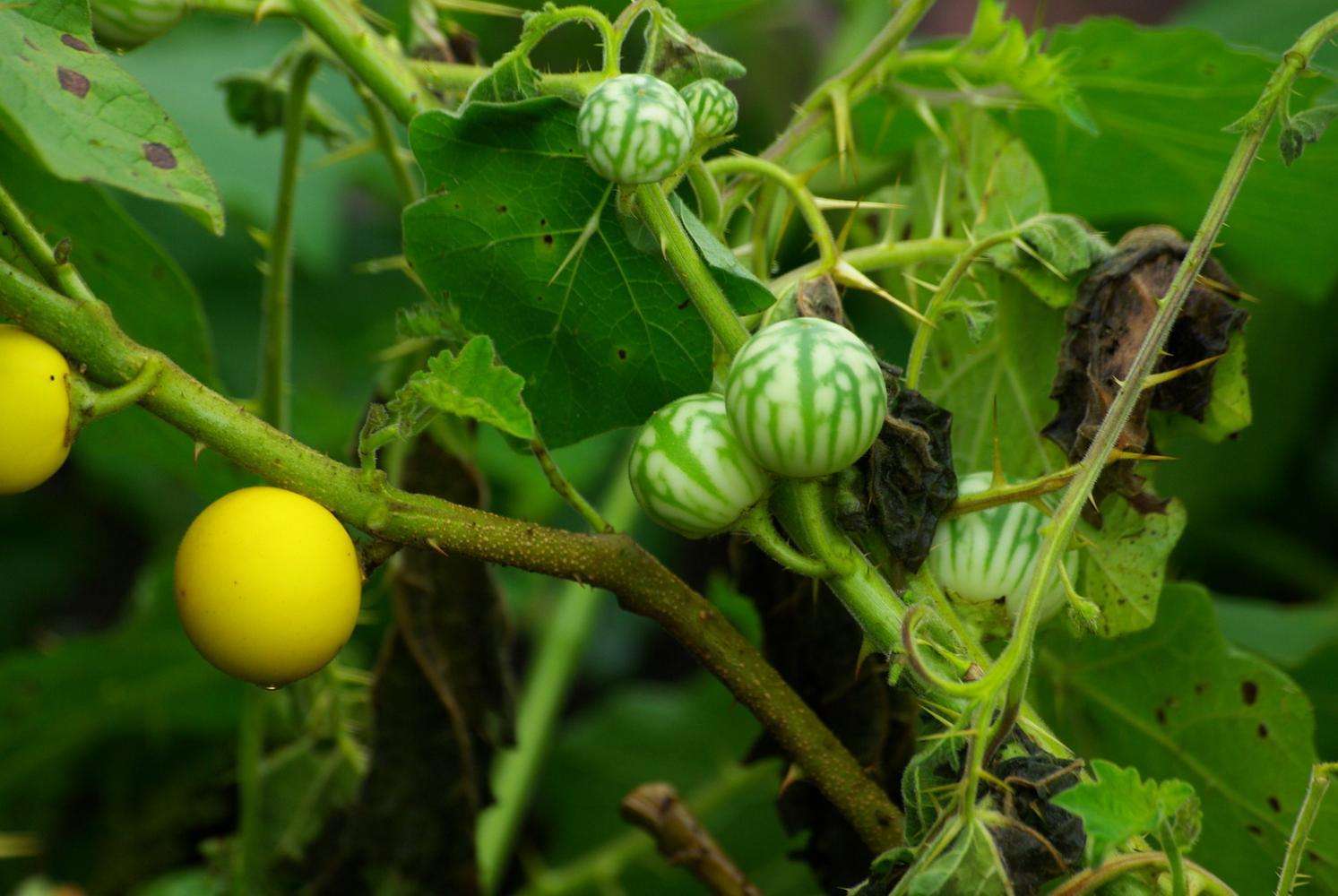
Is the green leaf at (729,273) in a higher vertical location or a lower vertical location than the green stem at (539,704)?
higher

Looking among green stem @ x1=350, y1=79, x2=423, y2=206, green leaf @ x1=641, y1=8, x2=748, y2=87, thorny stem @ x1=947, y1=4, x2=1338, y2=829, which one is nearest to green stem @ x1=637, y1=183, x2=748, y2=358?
green leaf @ x1=641, y1=8, x2=748, y2=87

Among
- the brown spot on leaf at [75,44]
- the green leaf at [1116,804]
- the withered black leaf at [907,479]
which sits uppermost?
the brown spot on leaf at [75,44]

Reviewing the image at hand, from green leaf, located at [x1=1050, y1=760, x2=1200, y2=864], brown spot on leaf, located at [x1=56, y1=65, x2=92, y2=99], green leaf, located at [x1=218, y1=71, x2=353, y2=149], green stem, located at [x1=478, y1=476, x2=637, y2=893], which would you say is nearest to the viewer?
green leaf, located at [x1=1050, y1=760, x2=1200, y2=864]

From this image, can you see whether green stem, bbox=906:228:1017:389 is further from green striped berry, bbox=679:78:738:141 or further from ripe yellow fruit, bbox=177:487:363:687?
ripe yellow fruit, bbox=177:487:363:687

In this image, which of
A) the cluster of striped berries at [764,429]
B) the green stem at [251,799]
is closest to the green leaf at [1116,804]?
the cluster of striped berries at [764,429]

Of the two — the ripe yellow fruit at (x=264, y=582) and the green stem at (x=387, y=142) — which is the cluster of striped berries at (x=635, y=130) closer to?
the ripe yellow fruit at (x=264, y=582)

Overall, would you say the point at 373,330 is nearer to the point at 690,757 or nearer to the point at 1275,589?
the point at 690,757
